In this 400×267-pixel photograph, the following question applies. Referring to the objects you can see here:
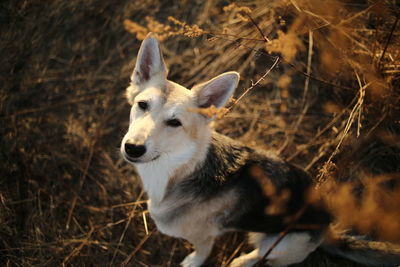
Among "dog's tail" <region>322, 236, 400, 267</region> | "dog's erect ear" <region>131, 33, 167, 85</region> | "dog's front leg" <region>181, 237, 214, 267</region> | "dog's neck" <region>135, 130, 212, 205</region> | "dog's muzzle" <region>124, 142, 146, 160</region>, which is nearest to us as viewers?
"dog's muzzle" <region>124, 142, 146, 160</region>

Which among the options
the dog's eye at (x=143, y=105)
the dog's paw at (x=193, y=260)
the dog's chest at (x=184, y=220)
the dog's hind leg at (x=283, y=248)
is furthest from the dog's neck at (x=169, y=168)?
the dog's hind leg at (x=283, y=248)

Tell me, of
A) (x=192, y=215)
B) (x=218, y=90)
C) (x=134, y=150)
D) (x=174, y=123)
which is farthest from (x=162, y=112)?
(x=192, y=215)

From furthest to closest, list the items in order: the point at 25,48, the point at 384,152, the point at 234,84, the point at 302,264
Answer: the point at 25,48, the point at 384,152, the point at 302,264, the point at 234,84

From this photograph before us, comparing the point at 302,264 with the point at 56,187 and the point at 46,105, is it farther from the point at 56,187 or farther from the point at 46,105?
the point at 46,105

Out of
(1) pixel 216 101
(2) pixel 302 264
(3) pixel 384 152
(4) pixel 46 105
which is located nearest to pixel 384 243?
(2) pixel 302 264

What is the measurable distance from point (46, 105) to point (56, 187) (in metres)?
1.42

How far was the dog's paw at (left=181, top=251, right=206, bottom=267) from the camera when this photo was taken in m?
3.91

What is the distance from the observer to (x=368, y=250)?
3371 mm

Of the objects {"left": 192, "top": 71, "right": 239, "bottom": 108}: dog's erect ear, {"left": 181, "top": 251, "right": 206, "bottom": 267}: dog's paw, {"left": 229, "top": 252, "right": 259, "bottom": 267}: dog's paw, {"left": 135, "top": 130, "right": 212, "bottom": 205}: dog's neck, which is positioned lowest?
{"left": 181, "top": 251, "right": 206, "bottom": 267}: dog's paw

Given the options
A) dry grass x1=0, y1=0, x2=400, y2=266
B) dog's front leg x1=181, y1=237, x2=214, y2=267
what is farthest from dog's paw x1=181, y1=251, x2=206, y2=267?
dry grass x1=0, y1=0, x2=400, y2=266

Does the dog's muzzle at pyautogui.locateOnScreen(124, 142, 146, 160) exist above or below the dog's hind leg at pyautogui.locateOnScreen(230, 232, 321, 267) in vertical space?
above

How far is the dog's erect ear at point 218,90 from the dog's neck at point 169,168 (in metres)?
0.34

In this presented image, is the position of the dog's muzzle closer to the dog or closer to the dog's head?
the dog's head

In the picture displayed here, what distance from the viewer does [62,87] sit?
520cm
